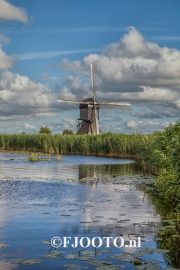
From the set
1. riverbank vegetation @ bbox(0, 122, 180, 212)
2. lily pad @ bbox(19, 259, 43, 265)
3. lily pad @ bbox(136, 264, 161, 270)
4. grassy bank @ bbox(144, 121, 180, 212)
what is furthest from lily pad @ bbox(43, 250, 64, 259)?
riverbank vegetation @ bbox(0, 122, 180, 212)

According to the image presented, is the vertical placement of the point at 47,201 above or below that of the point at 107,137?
below

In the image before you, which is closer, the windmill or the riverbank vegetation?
the riverbank vegetation

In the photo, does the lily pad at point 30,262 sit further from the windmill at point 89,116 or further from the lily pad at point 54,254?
the windmill at point 89,116

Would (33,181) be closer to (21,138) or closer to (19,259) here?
(19,259)

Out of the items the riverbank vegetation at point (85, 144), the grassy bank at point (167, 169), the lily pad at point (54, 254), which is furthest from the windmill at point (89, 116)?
the lily pad at point (54, 254)

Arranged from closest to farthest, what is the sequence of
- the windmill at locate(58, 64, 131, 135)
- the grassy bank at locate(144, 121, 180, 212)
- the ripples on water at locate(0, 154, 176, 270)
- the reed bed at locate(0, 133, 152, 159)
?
1. the ripples on water at locate(0, 154, 176, 270)
2. the grassy bank at locate(144, 121, 180, 212)
3. the reed bed at locate(0, 133, 152, 159)
4. the windmill at locate(58, 64, 131, 135)

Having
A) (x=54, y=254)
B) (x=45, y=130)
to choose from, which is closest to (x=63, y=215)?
(x=54, y=254)

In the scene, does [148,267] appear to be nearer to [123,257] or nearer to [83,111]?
[123,257]

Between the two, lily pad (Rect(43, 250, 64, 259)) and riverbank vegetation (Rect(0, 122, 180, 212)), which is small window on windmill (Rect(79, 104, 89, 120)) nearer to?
riverbank vegetation (Rect(0, 122, 180, 212))

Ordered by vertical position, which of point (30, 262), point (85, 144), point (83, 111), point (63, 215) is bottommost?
point (30, 262)

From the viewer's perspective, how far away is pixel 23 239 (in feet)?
23.5

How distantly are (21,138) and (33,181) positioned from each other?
2826cm

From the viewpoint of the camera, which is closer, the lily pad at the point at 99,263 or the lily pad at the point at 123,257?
the lily pad at the point at 99,263

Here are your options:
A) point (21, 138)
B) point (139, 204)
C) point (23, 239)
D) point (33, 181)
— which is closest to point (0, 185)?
point (33, 181)
